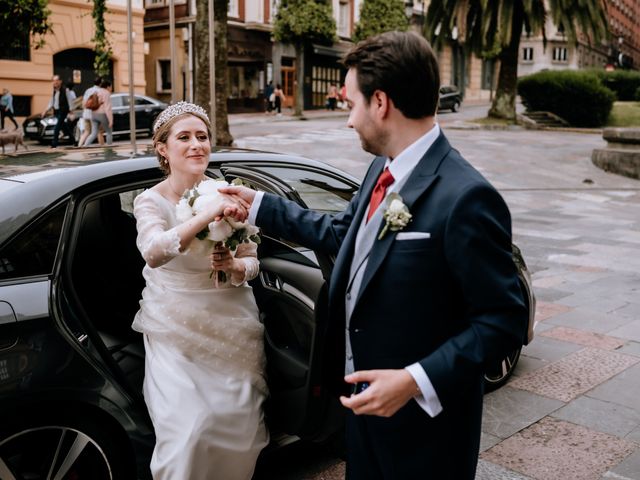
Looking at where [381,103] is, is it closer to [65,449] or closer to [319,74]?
[65,449]

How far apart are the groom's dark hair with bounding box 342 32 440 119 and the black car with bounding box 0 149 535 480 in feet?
2.36

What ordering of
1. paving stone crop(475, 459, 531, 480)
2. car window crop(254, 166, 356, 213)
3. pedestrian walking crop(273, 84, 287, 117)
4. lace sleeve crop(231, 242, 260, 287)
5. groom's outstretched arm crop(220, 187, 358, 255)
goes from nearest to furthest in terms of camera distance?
groom's outstretched arm crop(220, 187, 358, 255) → lace sleeve crop(231, 242, 260, 287) → paving stone crop(475, 459, 531, 480) → car window crop(254, 166, 356, 213) → pedestrian walking crop(273, 84, 287, 117)

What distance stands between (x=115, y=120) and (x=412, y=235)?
21.5 m

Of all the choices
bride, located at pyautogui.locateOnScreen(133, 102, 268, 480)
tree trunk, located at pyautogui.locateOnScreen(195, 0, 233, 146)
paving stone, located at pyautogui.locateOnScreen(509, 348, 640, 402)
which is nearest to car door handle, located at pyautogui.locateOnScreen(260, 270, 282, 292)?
bride, located at pyautogui.locateOnScreen(133, 102, 268, 480)

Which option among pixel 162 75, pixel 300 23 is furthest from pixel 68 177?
pixel 162 75

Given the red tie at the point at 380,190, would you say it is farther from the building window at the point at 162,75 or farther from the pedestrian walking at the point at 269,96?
the building window at the point at 162,75

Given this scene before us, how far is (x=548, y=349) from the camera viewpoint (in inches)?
220

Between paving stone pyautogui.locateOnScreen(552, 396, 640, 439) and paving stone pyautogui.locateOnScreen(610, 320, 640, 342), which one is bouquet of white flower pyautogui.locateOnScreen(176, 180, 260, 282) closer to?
paving stone pyautogui.locateOnScreen(552, 396, 640, 439)

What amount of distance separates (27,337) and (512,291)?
1.76 metres

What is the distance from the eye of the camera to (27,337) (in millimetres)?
2686

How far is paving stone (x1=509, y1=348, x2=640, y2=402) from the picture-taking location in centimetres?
478

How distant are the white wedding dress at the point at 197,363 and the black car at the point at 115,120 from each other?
18198mm

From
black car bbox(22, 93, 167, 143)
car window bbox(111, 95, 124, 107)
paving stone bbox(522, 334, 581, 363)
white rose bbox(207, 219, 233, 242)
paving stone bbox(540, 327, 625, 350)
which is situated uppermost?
car window bbox(111, 95, 124, 107)

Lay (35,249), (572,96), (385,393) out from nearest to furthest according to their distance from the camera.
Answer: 1. (385,393)
2. (35,249)
3. (572,96)
